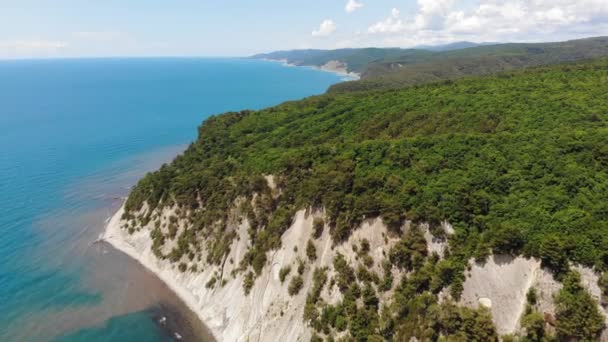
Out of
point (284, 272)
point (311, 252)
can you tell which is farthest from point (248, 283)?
point (311, 252)

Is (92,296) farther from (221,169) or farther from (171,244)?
(221,169)

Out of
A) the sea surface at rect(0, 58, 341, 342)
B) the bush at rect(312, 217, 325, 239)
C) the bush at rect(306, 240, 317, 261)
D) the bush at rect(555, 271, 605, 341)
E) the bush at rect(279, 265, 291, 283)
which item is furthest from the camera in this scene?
the sea surface at rect(0, 58, 341, 342)

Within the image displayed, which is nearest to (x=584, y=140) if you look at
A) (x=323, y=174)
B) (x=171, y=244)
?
(x=323, y=174)

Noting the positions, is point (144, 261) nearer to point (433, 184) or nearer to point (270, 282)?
point (270, 282)

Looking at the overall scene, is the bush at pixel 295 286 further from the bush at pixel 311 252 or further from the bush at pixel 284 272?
the bush at pixel 311 252

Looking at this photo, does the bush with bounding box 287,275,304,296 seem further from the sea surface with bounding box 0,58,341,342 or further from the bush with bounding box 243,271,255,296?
the sea surface with bounding box 0,58,341,342

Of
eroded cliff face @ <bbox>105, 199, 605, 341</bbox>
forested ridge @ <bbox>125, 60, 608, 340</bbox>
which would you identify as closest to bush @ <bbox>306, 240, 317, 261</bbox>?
eroded cliff face @ <bbox>105, 199, 605, 341</bbox>

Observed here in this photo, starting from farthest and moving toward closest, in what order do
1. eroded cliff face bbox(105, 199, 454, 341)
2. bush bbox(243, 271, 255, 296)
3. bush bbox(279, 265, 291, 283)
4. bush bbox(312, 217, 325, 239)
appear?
bush bbox(243, 271, 255, 296)
bush bbox(279, 265, 291, 283)
bush bbox(312, 217, 325, 239)
eroded cliff face bbox(105, 199, 454, 341)

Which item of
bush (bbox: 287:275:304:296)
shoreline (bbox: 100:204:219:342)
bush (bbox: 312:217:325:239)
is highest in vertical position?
bush (bbox: 312:217:325:239)
